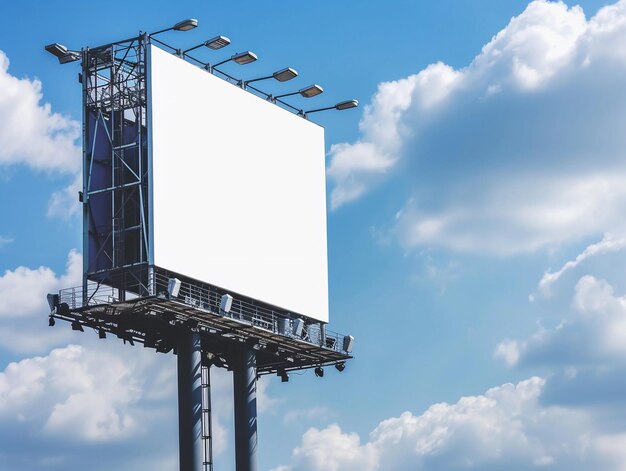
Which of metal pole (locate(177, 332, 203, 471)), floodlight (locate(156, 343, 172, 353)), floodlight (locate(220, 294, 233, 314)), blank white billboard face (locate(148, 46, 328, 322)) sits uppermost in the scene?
blank white billboard face (locate(148, 46, 328, 322))

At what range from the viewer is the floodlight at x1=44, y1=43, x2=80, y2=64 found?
117438 millimetres

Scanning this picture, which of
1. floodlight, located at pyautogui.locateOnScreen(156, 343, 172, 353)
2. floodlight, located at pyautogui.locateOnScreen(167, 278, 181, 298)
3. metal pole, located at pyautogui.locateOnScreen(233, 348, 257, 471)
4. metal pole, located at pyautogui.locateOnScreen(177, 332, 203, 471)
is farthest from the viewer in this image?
metal pole, located at pyautogui.locateOnScreen(233, 348, 257, 471)

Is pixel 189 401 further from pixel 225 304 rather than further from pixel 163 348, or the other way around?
pixel 225 304

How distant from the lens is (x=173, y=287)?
11206 centimetres

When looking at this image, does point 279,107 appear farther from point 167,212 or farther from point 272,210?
point 167,212

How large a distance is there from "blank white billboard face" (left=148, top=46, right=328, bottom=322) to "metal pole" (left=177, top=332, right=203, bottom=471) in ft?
13.0

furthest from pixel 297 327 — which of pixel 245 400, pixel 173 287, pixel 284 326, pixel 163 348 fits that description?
pixel 173 287

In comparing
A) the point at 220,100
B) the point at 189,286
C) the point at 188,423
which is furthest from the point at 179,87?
the point at 188,423

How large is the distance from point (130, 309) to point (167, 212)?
18.9ft

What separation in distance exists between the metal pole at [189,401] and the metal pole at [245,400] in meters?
6.59

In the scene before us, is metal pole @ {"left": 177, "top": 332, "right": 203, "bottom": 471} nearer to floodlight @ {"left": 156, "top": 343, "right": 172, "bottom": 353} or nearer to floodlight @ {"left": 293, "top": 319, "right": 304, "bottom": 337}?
floodlight @ {"left": 156, "top": 343, "right": 172, "bottom": 353}

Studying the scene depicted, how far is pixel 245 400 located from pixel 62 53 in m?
23.4

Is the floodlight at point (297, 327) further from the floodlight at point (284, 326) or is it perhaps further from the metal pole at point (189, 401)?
the metal pole at point (189, 401)

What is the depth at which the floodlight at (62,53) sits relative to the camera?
117438 millimetres
